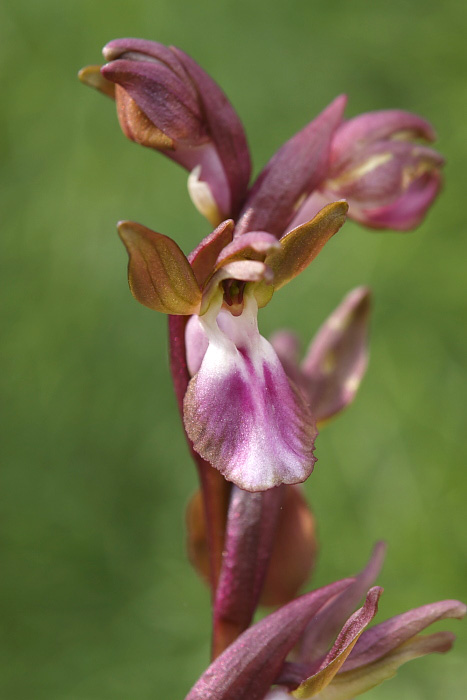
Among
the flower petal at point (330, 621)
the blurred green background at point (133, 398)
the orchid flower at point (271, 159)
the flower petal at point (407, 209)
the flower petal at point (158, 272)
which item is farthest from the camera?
the blurred green background at point (133, 398)

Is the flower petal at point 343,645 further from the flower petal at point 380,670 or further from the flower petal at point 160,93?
the flower petal at point 160,93

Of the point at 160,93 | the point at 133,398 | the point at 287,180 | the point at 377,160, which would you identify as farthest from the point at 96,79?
the point at 133,398

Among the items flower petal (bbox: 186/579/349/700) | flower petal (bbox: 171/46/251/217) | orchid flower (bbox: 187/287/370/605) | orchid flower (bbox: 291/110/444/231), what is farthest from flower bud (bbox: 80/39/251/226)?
flower petal (bbox: 186/579/349/700)

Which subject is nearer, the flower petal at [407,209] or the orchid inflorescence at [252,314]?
the orchid inflorescence at [252,314]

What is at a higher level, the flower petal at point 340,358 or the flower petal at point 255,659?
the flower petal at point 340,358

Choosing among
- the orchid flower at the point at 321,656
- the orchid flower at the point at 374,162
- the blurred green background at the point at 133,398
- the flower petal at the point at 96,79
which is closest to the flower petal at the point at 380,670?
the orchid flower at the point at 321,656

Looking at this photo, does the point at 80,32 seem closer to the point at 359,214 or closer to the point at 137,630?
the point at 137,630

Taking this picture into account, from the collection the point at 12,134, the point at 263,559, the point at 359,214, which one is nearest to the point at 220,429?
the point at 263,559
